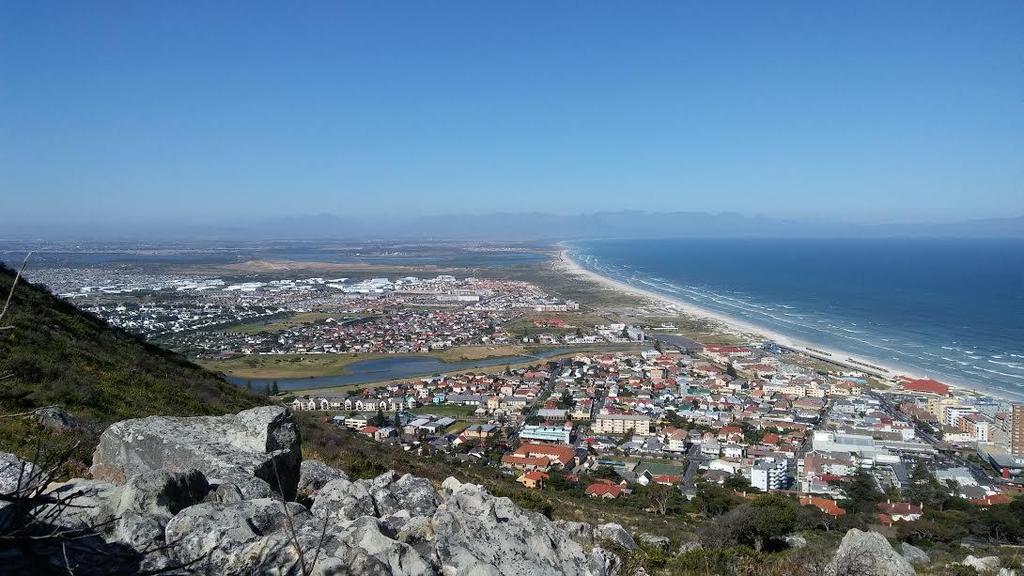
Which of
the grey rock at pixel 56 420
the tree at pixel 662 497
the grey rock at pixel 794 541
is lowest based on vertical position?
the tree at pixel 662 497

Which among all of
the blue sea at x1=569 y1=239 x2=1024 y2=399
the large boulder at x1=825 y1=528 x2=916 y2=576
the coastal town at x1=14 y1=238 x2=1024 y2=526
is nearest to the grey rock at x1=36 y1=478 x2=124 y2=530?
the large boulder at x1=825 y1=528 x2=916 y2=576

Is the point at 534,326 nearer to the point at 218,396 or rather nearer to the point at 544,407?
the point at 544,407

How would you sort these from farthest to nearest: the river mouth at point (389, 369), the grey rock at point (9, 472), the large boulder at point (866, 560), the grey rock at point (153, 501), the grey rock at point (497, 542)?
the river mouth at point (389, 369) → the large boulder at point (866, 560) → the grey rock at point (497, 542) → the grey rock at point (9, 472) → the grey rock at point (153, 501)

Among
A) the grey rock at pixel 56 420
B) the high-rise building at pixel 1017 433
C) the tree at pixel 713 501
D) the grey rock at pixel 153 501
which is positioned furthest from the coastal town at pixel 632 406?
the grey rock at pixel 153 501

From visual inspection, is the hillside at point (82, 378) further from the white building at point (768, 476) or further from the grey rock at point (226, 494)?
the white building at point (768, 476)

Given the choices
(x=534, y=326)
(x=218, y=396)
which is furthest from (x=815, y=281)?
(x=218, y=396)

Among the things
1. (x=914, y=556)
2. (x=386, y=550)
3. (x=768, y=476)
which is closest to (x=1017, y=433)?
(x=768, y=476)

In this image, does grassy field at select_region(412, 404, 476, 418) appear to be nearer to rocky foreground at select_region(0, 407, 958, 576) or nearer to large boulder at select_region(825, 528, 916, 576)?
rocky foreground at select_region(0, 407, 958, 576)
